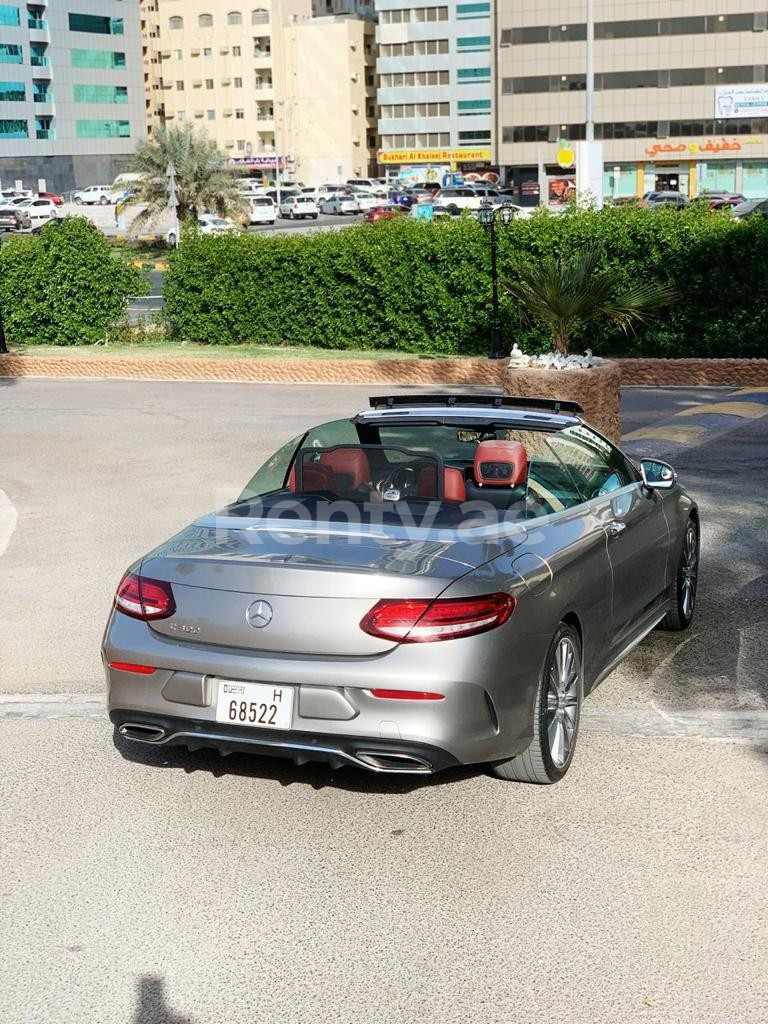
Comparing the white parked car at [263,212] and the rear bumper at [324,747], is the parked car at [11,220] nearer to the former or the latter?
the white parked car at [263,212]

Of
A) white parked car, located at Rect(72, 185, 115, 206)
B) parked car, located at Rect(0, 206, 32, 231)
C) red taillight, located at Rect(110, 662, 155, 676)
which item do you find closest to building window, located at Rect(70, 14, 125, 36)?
white parked car, located at Rect(72, 185, 115, 206)

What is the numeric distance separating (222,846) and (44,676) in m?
2.66

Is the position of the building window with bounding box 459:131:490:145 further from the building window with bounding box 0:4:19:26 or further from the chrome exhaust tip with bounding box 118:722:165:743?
the chrome exhaust tip with bounding box 118:722:165:743

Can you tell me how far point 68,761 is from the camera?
6.33m

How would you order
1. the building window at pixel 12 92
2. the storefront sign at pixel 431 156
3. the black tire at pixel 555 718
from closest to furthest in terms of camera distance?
the black tire at pixel 555 718 → the building window at pixel 12 92 → the storefront sign at pixel 431 156

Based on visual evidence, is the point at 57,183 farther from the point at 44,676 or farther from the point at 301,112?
the point at 44,676

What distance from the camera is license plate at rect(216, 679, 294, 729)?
17.3 feet

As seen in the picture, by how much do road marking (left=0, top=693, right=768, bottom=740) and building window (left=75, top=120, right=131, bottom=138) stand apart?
423ft

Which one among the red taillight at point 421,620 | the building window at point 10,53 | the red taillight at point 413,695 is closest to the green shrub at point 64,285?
the red taillight at point 421,620

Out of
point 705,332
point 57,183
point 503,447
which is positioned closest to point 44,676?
point 503,447

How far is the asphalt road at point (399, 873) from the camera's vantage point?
13.9 feet

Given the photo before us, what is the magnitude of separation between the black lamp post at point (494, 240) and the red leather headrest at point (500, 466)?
626 inches

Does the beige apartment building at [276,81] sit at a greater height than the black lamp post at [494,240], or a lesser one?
greater

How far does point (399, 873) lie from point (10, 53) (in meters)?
128
